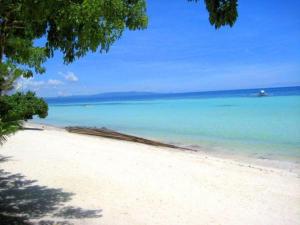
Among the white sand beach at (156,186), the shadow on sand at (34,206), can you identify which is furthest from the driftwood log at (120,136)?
the shadow on sand at (34,206)

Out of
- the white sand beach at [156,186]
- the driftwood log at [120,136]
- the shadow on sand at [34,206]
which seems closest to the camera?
the shadow on sand at [34,206]

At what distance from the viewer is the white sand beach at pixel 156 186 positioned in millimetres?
7051

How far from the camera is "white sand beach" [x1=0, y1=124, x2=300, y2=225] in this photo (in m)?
7.05

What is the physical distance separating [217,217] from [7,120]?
3.63 meters

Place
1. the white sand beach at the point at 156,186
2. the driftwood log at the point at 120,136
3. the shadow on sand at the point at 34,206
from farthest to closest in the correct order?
the driftwood log at the point at 120,136 < the white sand beach at the point at 156,186 < the shadow on sand at the point at 34,206

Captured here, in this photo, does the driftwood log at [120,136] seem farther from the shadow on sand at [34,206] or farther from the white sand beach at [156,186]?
the shadow on sand at [34,206]

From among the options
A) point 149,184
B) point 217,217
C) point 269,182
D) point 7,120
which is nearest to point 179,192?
point 149,184

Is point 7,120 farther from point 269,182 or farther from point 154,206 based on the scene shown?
point 269,182

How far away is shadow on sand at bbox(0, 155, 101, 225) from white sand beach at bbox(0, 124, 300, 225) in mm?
82

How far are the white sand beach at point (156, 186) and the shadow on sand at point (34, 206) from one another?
0.27 feet

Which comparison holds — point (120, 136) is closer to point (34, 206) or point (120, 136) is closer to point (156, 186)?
point (156, 186)

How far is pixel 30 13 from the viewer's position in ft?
13.2

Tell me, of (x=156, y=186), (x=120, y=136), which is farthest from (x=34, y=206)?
(x=120, y=136)

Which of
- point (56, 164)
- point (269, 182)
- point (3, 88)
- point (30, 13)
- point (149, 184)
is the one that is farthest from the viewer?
point (56, 164)
